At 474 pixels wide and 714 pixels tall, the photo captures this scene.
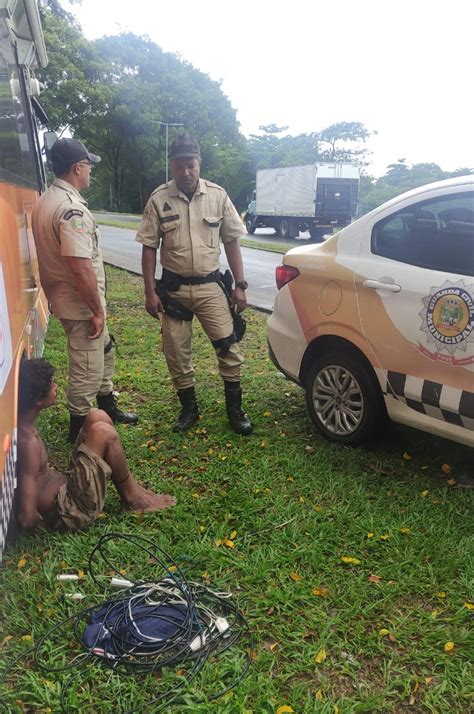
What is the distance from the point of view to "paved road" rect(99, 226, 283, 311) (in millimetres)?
9903

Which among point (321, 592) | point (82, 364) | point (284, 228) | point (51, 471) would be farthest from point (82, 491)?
point (284, 228)

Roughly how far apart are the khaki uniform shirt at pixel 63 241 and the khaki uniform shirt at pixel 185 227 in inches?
19.0

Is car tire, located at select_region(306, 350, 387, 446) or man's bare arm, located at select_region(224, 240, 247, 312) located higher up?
man's bare arm, located at select_region(224, 240, 247, 312)

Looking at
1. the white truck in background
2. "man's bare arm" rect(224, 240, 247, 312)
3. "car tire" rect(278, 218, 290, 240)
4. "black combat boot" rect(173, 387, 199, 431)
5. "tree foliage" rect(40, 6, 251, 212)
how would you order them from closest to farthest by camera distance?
"man's bare arm" rect(224, 240, 247, 312)
"black combat boot" rect(173, 387, 199, 431)
the white truck in background
"car tire" rect(278, 218, 290, 240)
"tree foliage" rect(40, 6, 251, 212)

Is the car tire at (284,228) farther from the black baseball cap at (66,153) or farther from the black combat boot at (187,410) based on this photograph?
Result: the black baseball cap at (66,153)

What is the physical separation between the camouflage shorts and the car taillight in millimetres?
1863

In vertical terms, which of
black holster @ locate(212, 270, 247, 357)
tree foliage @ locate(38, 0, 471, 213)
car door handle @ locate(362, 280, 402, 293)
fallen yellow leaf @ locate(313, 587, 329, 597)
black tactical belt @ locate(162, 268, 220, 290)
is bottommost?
fallen yellow leaf @ locate(313, 587, 329, 597)

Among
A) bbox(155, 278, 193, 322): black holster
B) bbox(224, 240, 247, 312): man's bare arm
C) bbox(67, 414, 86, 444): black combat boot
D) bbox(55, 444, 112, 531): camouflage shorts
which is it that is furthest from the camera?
bbox(224, 240, 247, 312): man's bare arm

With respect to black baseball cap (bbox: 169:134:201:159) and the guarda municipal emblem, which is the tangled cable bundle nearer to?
the guarda municipal emblem

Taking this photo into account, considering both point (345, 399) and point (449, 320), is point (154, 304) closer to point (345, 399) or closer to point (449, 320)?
point (345, 399)

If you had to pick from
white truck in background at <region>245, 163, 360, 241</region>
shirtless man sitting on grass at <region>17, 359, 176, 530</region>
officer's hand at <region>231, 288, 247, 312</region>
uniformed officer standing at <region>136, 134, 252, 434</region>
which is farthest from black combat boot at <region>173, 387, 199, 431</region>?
white truck in background at <region>245, 163, 360, 241</region>

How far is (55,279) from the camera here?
138 inches

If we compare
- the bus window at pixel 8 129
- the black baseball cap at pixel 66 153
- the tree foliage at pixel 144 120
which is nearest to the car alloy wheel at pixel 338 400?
the black baseball cap at pixel 66 153

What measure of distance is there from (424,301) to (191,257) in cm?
158
